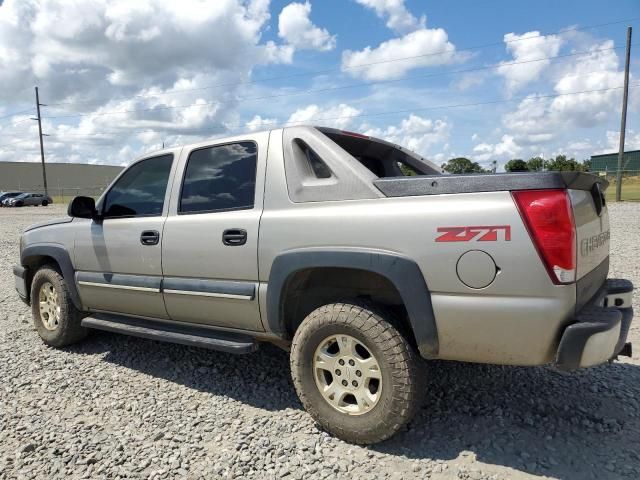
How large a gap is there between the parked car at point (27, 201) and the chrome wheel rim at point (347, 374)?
43.8 meters

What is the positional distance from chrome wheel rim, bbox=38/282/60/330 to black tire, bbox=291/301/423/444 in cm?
281

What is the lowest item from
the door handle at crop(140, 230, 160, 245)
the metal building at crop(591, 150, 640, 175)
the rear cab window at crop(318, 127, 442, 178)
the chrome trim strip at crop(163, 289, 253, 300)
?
the chrome trim strip at crop(163, 289, 253, 300)

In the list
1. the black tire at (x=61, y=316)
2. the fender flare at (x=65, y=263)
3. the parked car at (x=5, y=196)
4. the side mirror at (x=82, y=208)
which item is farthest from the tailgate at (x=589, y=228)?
the parked car at (x=5, y=196)

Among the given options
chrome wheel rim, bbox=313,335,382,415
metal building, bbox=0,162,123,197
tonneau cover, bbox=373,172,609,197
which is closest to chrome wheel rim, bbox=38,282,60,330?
chrome wheel rim, bbox=313,335,382,415

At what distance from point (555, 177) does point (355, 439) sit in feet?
5.87

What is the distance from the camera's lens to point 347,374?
2885 millimetres

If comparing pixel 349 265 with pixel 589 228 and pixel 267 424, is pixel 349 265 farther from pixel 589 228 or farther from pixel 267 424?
pixel 589 228

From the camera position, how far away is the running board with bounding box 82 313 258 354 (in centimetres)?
328

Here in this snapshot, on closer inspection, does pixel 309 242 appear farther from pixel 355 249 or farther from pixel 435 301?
pixel 435 301

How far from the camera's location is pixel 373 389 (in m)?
2.86

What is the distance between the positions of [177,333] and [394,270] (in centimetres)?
185

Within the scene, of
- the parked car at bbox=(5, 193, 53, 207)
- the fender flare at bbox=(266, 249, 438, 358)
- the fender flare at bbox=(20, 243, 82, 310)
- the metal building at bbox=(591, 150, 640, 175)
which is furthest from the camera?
the metal building at bbox=(591, 150, 640, 175)

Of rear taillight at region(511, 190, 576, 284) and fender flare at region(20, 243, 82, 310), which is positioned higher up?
rear taillight at region(511, 190, 576, 284)

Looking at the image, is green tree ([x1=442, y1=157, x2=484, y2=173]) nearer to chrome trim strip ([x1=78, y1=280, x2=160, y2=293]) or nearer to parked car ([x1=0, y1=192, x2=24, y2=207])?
chrome trim strip ([x1=78, y1=280, x2=160, y2=293])
